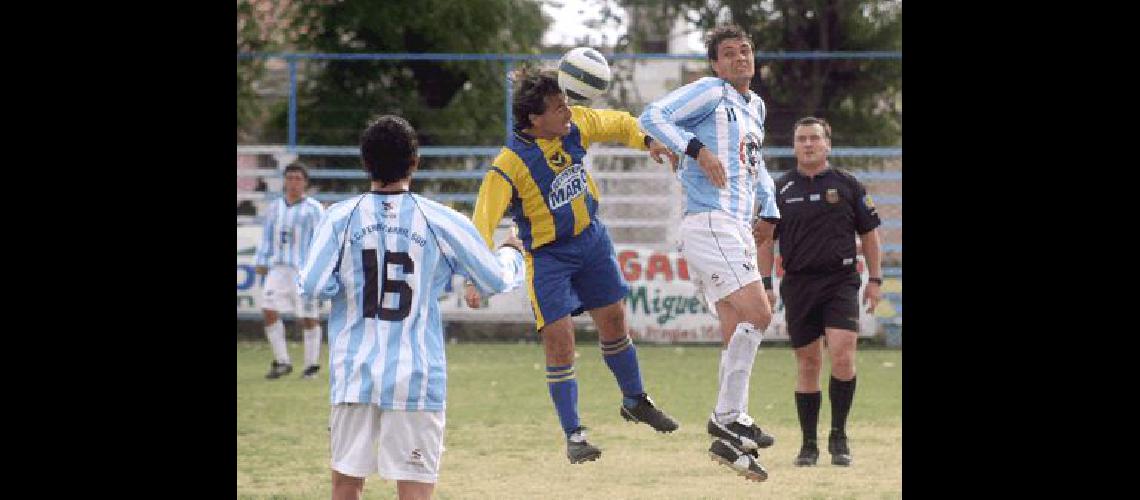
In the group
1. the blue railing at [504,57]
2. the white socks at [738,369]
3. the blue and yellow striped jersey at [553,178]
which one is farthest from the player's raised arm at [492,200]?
the blue railing at [504,57]

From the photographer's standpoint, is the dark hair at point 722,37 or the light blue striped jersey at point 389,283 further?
the dark hair at point 722,37

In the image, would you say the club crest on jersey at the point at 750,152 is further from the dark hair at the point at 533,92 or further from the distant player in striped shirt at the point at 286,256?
the distant player in striped shirt at the point at 286,256

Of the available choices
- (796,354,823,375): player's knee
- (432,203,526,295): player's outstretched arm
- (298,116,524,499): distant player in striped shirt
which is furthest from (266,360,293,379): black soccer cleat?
(432,203,526,295): player's outstretched arm

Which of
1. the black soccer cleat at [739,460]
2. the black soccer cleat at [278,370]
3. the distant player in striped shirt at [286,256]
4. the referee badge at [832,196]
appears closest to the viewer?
the black soccer cleat at [739,460]

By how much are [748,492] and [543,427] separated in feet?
10.8

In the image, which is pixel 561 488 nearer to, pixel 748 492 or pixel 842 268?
pixel 748 492

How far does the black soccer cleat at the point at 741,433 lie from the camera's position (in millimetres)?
8766

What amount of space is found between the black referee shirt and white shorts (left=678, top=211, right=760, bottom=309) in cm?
168

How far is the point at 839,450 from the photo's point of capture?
10.5 metres

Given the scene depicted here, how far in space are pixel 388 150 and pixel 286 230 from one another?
10.4 metres

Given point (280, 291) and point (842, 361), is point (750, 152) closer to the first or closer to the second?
point (842, 361)

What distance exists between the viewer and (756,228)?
32.8 feet

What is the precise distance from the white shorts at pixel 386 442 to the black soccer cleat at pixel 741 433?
2.41 meters

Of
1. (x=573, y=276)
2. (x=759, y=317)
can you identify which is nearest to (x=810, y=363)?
(x=759, y=317)
